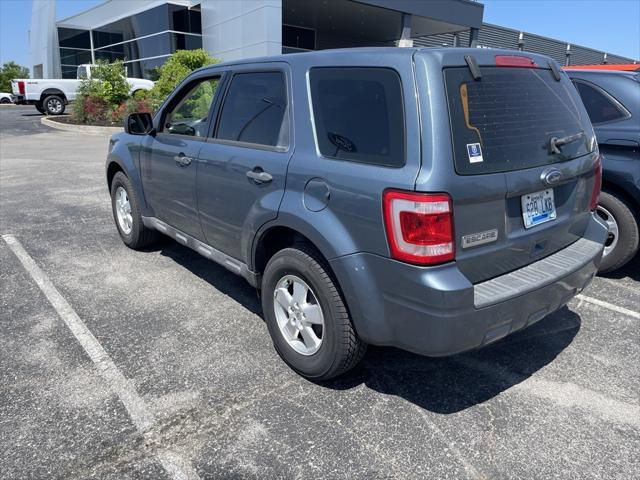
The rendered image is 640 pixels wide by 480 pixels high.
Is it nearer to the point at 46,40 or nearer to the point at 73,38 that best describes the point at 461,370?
the point at 73,38

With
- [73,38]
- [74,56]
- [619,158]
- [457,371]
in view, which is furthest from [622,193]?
[73,38]

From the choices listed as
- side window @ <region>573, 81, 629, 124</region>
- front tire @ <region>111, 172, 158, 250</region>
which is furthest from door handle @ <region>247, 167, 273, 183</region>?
side window @ <region>573, 81, 629, 124</region>

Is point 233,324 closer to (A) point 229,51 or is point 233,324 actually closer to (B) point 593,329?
(B) point 593,329

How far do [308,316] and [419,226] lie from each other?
0.96 m

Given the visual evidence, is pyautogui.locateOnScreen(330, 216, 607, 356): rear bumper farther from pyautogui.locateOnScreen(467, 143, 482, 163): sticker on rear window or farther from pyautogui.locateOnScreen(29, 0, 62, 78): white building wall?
pyautogui.locateOnScreen(29, 0, 62, 78): white building wall

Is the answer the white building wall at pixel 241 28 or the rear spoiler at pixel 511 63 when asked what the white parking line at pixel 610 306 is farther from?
the white building wall at pixel 241 28

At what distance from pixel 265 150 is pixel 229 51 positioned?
2079cm

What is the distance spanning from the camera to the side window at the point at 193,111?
12.7 feet

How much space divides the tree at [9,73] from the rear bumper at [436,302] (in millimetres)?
57306

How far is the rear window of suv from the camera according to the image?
243 cm

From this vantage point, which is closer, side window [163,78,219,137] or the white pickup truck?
side window [163,78,219,137]

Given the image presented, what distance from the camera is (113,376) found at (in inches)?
120

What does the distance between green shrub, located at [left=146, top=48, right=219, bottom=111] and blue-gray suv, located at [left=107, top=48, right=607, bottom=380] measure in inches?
612

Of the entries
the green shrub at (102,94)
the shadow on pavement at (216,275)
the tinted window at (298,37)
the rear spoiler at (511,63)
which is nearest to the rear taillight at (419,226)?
the rear spoiler at (511,63)
